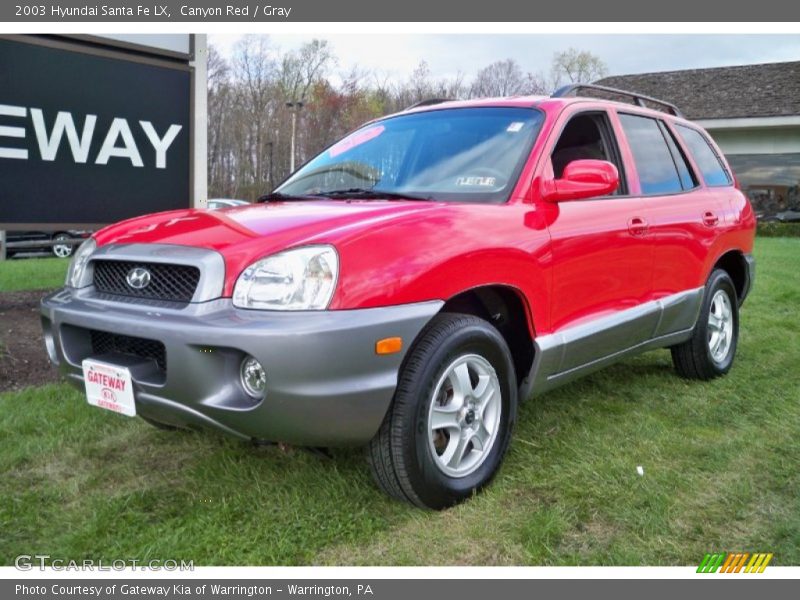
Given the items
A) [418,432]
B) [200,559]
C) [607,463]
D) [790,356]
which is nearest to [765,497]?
[607,463]

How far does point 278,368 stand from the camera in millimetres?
2291

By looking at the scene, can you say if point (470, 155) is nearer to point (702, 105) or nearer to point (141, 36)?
point (141, 36)

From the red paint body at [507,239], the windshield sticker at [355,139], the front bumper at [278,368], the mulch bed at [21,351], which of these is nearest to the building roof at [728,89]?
the red paint body at [507,239]

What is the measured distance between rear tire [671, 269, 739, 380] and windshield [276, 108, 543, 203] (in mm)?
1985

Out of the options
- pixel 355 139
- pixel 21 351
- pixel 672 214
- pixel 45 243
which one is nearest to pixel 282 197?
pixel 355 139

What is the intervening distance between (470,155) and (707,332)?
2.26 metres

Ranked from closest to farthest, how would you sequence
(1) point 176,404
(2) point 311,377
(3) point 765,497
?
(2) point 311,377
(1) point 176,404
(3) point 765,497

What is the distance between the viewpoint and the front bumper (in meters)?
2.29

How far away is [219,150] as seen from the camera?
3978 centimetres

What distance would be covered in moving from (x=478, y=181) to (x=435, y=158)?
1.05 feet

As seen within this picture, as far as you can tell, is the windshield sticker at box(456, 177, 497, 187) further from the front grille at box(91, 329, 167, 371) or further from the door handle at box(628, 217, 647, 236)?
the front grille at box(91, 329, 167, 371)

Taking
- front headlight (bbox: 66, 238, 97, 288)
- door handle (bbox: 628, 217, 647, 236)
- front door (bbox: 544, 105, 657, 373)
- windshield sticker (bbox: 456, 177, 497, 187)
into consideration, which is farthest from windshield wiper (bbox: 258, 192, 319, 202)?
door handle (bbox: 628, 217, 647, 236)

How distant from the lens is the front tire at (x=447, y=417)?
8.40 ft
